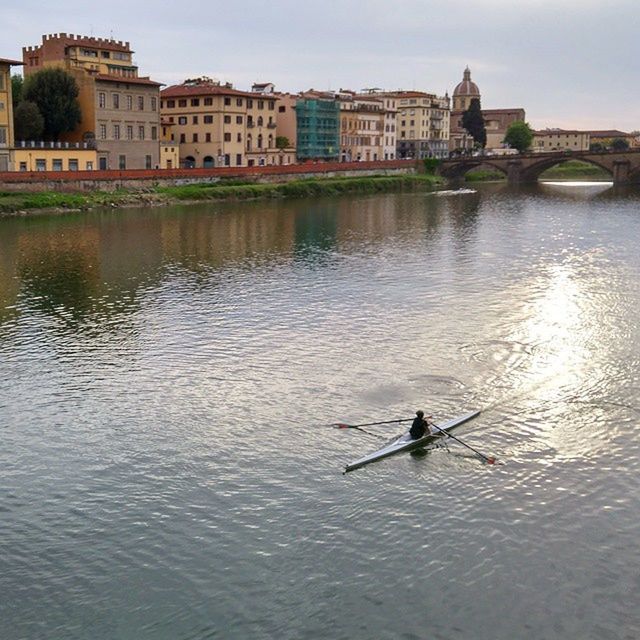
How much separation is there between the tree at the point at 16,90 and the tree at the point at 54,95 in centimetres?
128

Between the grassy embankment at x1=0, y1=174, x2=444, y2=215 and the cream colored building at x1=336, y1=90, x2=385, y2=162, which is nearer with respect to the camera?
the grassy embankment at x1=0, y1=174, x2=444, y2=215

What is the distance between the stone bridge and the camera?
130 metres

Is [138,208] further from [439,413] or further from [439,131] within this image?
[439,131]

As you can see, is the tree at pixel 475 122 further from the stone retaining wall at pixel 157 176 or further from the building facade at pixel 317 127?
the stone retaining wall at pixel 157 176

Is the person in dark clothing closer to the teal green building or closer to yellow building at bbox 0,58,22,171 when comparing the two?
yellow building at bbox 0,58,22,171

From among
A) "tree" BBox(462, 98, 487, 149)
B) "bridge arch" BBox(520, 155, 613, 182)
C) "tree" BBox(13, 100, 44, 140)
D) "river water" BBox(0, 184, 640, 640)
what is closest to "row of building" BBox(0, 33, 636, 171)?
"tree" BBox(13, 100, 44, 140)

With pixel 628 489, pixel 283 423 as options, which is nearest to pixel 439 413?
pixel 283 423

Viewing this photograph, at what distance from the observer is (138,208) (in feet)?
270

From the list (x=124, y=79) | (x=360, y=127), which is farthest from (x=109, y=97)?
(x=360, y=127)

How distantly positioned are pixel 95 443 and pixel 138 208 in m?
61.3

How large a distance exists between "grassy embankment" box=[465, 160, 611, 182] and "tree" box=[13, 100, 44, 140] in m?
77.6

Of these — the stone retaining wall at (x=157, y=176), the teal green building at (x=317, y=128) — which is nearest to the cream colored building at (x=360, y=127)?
the teal green building at (x=317, y=128)

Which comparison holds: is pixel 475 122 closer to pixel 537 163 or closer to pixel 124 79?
pixel 537 163

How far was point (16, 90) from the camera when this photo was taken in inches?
3625
